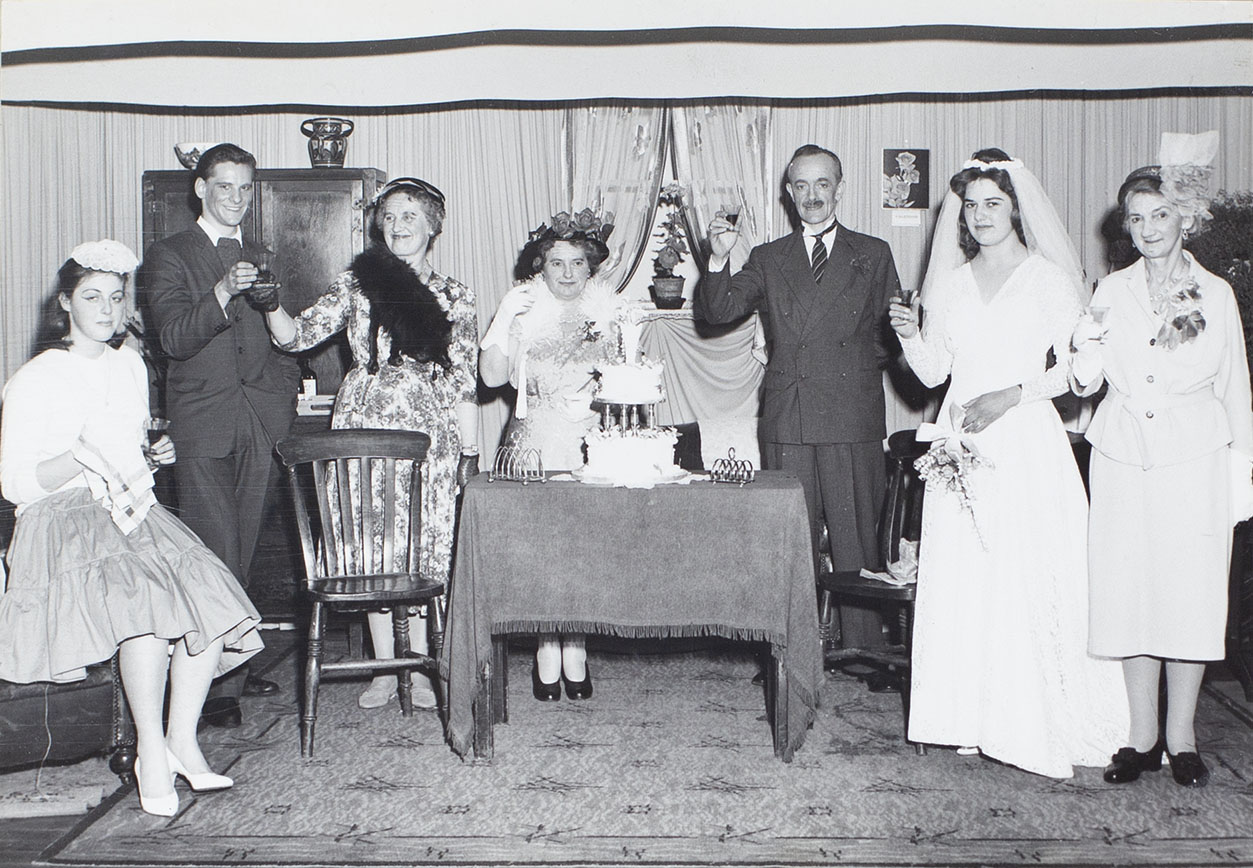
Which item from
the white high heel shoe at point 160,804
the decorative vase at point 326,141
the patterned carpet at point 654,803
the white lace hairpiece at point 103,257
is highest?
the decorative vase at point 326,141

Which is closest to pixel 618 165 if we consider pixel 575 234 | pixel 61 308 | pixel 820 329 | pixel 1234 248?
pixel 575 234

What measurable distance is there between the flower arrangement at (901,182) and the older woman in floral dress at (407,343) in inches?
123

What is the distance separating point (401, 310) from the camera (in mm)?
3867

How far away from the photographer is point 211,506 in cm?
380

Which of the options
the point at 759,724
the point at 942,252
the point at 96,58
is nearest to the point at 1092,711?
the point at 759,724

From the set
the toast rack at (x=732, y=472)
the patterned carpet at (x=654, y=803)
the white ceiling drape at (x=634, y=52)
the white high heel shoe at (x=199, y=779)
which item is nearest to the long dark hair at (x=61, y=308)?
the white ceiling drape at (x=634, y=52)

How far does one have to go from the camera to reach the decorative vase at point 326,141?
5777mm

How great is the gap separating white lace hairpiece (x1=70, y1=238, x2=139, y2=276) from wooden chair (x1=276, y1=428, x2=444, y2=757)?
868 mm

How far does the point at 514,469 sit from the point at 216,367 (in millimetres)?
1237

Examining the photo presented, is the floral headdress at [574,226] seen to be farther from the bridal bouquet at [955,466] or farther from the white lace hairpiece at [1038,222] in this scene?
the bridal bouquet at [955,466]

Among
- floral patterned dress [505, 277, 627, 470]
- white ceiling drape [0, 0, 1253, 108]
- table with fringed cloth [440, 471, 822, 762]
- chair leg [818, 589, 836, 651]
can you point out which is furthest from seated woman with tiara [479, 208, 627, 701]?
chair leg [818, 589, 836, 651]

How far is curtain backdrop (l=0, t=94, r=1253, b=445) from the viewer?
19.9 feet

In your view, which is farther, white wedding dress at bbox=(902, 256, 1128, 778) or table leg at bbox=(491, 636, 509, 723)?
table leg at bbox=(491, 636, 509, 723)

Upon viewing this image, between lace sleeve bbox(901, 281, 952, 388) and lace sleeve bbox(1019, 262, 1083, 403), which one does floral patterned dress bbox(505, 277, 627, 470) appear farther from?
lace sleeve bbox(1019, 262, 1083, 403)
